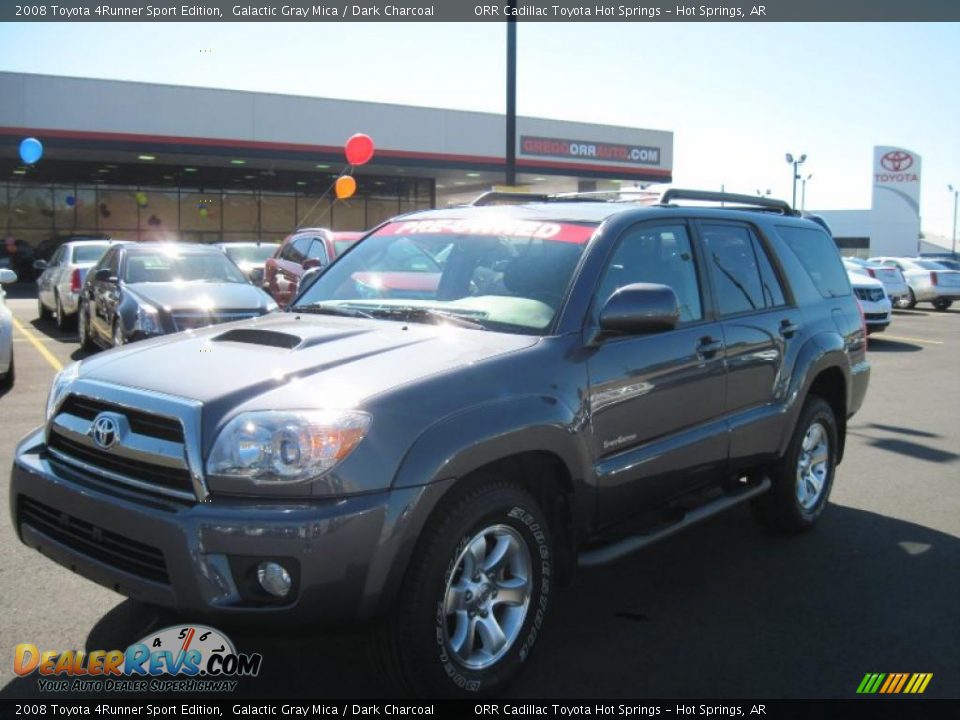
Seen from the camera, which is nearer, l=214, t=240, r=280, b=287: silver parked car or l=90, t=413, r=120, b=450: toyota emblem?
l=90, t=413, r=120, b=450: toyota emblem

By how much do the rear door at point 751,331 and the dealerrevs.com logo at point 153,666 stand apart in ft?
8.44

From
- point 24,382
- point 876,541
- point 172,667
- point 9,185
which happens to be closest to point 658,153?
point 9,185

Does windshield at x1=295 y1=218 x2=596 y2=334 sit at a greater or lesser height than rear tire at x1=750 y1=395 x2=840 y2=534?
greater

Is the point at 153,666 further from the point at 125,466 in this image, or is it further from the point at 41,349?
the point at 41,349

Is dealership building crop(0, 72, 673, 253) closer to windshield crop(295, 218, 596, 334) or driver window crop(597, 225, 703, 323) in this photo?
windshield crop(295, 218, 596, 334)

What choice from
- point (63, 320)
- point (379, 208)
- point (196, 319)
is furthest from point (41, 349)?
point (379, 208)

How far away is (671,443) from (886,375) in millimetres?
9418

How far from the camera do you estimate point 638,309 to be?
362 cm

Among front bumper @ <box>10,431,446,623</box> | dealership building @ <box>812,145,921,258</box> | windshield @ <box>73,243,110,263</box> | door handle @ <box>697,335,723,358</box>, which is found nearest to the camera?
front bumper @ <box>10,431,446,623</box>

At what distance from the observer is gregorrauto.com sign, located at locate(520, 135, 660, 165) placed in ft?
109

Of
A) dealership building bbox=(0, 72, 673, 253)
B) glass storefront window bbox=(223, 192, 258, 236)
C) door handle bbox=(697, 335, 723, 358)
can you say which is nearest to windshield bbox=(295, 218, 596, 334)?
door handle bbox=(697, 335, 723, 358)

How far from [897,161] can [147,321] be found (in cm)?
6064

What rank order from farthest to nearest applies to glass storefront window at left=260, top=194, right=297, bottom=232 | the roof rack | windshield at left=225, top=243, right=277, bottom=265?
glass storefront window at left=260, top=194, right=297, bottom=232 → windshield at left=225, top=243, right=277, bottom=265 → the roof rack

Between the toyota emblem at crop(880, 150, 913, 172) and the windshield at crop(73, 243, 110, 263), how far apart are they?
56734 mm
